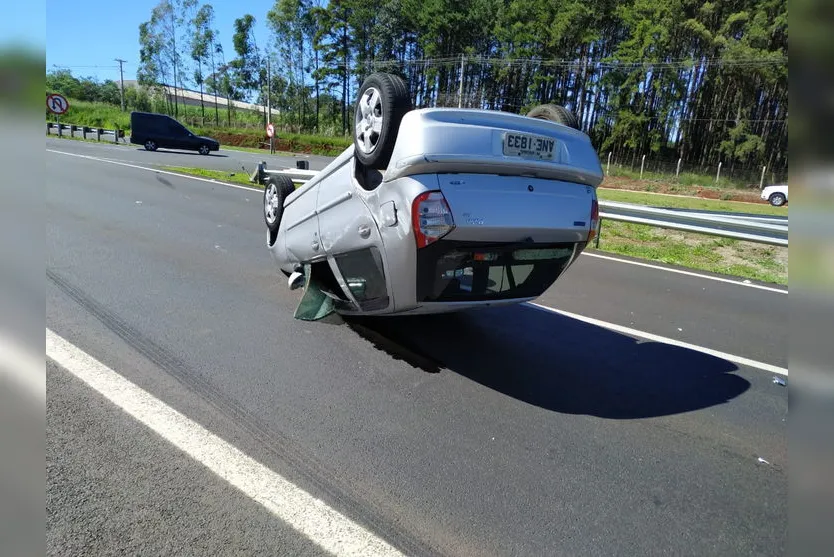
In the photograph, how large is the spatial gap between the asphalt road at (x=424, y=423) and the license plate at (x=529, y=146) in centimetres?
169

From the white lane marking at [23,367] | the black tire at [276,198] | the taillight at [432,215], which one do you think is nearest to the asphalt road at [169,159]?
the black tire at [276,198]

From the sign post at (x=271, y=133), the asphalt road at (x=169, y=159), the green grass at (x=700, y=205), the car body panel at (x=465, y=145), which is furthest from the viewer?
the sign post at (x=271, y=133)

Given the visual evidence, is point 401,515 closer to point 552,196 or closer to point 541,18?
point 552,196

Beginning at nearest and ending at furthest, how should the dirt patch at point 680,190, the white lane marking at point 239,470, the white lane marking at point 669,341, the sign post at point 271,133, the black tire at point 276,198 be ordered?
the white lane marking at point 239,470 → the white lane marking at point 669,341 → the black tire at point 276,198 → the dirt patch at point 680,190 → the sign post at point 271,133

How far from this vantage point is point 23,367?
136cm

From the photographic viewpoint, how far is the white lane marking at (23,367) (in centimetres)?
133

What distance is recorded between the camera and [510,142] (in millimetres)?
3264

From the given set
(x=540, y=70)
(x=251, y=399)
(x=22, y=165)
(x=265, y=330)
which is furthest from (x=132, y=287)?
(x=540, y=70)

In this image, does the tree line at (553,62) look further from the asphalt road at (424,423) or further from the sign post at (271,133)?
the asphalt road at (424,423)

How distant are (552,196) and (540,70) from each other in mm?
52997

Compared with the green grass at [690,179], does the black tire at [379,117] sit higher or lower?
lower

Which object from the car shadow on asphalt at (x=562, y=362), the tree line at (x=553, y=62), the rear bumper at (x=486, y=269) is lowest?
the car shadow on asphalt at (x=562, y=362)

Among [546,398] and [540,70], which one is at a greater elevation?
[540,70]

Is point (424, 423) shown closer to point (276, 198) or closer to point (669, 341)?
point (669, 341)
